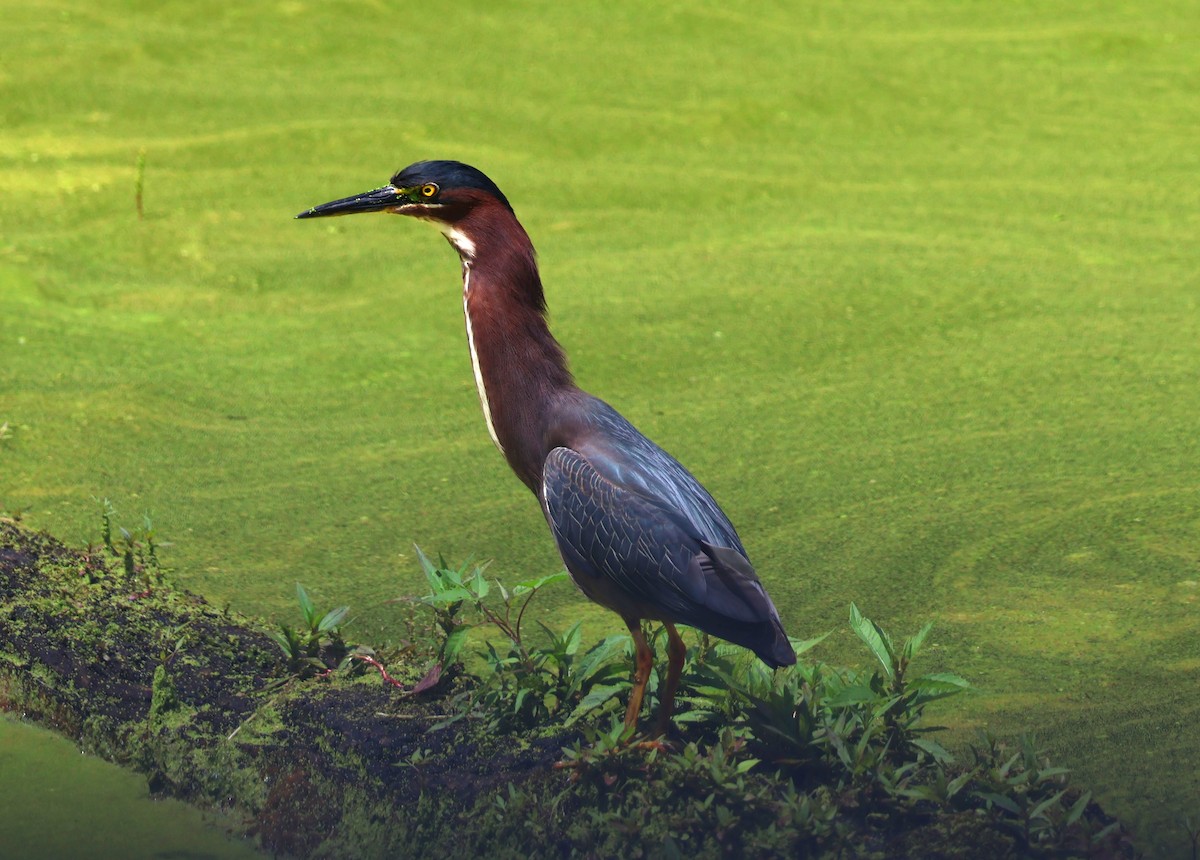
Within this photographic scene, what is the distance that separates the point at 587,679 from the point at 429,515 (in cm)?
101

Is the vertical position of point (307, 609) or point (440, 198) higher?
point (440, 198)

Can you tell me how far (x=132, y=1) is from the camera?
6.53 meters

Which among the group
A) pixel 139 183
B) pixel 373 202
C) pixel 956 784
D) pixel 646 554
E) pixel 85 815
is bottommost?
pixel 85 815

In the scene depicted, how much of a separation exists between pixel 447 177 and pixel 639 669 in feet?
2.63

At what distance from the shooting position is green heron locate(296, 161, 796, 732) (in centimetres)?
226

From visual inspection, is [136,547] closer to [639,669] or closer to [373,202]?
[373,202]

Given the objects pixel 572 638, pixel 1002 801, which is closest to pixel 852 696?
pixel 1002 801

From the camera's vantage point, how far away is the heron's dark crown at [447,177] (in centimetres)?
247

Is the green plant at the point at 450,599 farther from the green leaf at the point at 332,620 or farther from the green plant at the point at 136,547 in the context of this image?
the green plant at the point at 136,547

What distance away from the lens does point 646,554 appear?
2.29m

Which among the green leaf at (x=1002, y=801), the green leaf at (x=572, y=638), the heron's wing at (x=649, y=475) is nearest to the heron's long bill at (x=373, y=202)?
the heron's wing at (x=649, y=475)

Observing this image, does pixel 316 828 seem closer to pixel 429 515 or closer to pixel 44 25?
pixel 429 515

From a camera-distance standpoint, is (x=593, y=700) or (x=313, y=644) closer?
(x=593, y=700)

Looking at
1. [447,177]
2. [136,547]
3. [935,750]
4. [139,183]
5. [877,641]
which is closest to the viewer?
[935,750]
